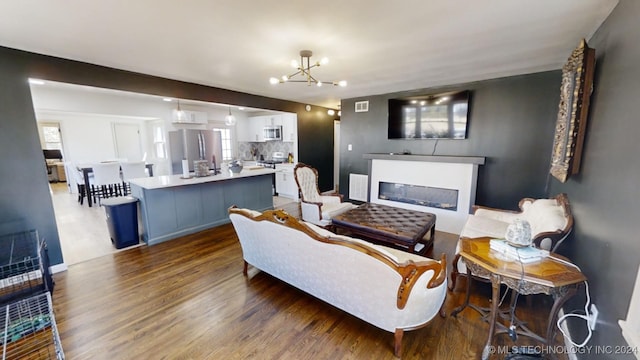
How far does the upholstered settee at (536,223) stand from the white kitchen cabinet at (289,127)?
4139mm

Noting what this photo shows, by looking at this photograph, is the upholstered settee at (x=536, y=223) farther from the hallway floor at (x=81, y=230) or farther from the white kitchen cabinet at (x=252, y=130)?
the white kitchen cabinet at (x=252, y=130)


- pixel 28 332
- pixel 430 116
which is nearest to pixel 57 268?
pixel 28 332

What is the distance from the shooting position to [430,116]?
433 cm

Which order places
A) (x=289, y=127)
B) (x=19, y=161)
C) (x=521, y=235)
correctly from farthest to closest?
(x=289, y=127)
(x=19, y=161)
(x=521, y=235)

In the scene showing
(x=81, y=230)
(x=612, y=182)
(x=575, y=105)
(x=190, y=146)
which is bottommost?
(x=81, y=230)

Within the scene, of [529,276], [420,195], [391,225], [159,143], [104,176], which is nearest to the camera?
[529,276]

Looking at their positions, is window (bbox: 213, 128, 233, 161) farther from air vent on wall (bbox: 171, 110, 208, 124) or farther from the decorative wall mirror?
the decorative wall mirror

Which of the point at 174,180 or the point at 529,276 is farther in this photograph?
the point at 174,180

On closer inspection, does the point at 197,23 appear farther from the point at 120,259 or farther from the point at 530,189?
the point at 530,189

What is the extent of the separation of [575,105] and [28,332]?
4623 millimetres

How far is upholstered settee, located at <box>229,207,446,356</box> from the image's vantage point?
1.55 metres

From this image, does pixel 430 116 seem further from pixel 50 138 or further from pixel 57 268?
pixel 50 138

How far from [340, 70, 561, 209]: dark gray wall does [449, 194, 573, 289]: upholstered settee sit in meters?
0.81

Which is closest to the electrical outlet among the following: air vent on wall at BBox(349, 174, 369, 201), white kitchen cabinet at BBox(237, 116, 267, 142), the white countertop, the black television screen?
the black television screen
